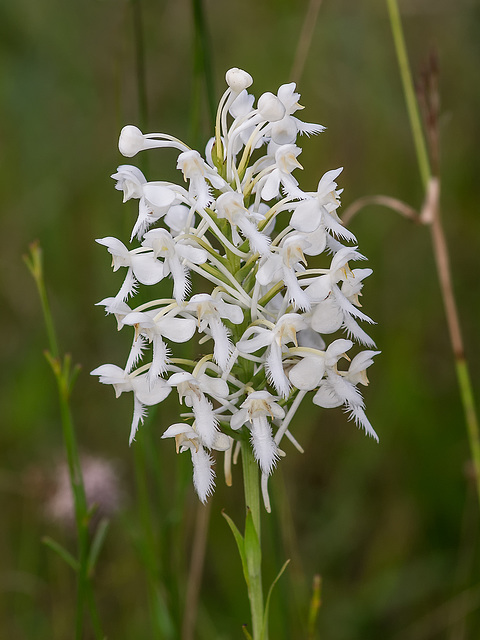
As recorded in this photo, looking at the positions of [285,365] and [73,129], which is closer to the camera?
[285,365]

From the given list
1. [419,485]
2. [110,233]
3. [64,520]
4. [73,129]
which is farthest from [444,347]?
[73,129]

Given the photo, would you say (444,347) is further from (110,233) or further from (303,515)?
(110,233)

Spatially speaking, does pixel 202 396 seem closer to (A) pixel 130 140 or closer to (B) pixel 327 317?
(B) pixel 327 317

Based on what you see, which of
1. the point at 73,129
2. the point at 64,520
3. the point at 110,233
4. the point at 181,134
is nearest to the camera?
the point at 64,520

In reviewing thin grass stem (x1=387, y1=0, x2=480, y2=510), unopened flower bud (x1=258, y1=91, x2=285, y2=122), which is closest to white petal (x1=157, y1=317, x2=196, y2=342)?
unopened flower bud (x1=258, y1=91, x2=285, y2=122)

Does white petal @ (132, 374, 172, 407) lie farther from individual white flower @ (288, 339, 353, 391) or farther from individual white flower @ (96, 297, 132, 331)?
individual white flower @ (288, 339, 353, 391)

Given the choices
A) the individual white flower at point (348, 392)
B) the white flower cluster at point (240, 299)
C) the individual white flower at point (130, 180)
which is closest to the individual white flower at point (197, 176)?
the white flower cluster at point (240, 299)

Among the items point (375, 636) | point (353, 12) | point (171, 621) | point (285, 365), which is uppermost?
point (353, 12)
